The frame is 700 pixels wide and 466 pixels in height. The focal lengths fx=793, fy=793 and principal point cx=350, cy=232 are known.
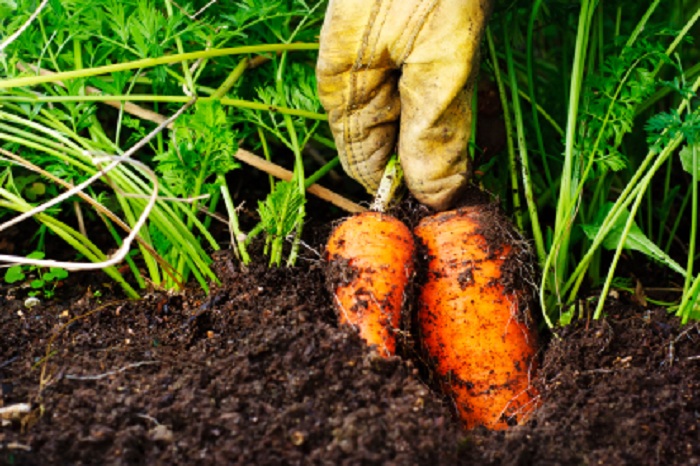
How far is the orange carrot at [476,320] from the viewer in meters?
1.81

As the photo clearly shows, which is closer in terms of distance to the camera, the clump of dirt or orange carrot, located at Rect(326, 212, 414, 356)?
the clump of dirt

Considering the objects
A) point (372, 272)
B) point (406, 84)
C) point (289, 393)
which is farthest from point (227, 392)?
point (406, 84)

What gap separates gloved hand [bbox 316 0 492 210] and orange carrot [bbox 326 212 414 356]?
0.49 ft

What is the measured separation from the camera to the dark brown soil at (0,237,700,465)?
1.31 m

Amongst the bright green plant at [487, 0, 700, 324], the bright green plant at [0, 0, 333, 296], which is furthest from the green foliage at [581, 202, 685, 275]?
the bright green plant at [0, 0, 333, 296]

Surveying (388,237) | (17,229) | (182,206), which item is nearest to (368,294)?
(388,237)

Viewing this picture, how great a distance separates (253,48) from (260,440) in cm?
91

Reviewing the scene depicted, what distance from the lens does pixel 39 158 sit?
6.06 ft

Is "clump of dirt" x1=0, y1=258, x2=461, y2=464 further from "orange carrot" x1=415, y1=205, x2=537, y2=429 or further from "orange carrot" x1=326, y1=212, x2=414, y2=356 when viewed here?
"orange carrot" x1=415, y1=205, x2=537, y2=429

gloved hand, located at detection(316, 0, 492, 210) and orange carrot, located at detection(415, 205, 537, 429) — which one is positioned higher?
gloved hand, located at detection(316, 0, 492, 210)

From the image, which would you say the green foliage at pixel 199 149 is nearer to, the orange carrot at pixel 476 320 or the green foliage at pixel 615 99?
the orange carrot at pixel 476 320

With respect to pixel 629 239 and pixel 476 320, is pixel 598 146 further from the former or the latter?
pixel 476 320

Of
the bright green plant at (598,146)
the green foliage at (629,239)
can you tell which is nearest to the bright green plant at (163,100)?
the bright green plant at (598,146)

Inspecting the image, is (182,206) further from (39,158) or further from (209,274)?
(39,158)
